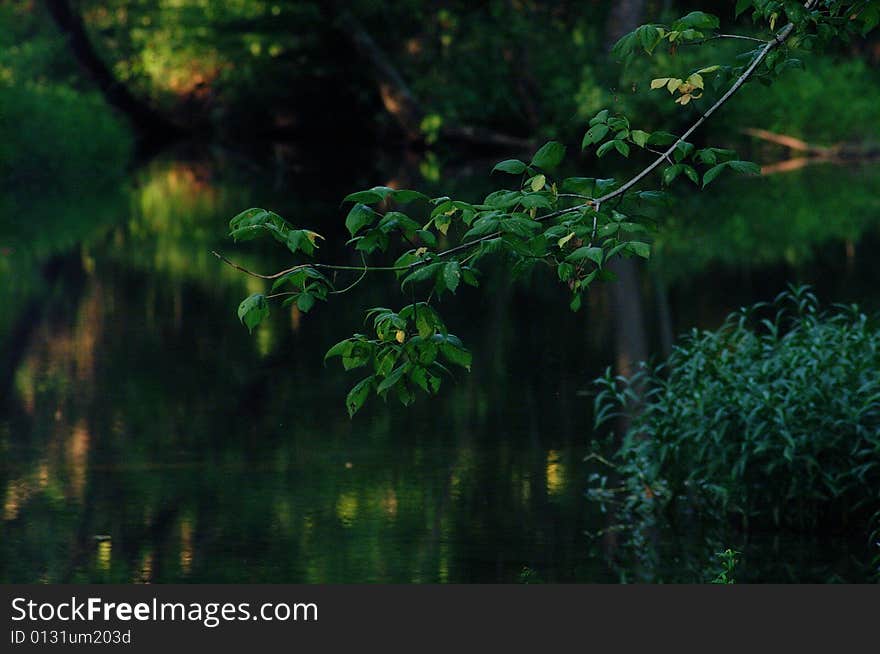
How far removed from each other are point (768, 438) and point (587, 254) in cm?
378

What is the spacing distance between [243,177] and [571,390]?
2500cm

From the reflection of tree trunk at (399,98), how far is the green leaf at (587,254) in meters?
37.7

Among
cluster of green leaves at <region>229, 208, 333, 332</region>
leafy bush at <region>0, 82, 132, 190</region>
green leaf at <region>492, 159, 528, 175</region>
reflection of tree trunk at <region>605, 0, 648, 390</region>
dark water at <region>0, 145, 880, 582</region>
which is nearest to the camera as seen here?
cluster of green leaves at <region>229, 208, 333, 332</region>

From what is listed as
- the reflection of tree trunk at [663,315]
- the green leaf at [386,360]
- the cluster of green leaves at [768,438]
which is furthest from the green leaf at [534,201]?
the reflection of tree trunk at [663,315]

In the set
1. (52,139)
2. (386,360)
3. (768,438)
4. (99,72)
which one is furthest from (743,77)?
(99,72)

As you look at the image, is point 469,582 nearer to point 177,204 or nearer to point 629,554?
point 629,554

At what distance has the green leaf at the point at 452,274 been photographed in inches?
190

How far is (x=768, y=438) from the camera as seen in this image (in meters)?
8.55

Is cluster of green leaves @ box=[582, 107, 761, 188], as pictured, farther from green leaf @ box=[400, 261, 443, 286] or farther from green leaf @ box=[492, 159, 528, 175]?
green leaf @ box=[400, 261, 443, 286]

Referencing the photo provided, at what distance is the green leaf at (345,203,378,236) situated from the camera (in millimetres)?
4984

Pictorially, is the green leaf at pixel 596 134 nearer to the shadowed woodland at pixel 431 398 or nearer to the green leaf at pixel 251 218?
the shadowed woodland at pixel 431 398

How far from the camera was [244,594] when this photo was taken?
7121mm

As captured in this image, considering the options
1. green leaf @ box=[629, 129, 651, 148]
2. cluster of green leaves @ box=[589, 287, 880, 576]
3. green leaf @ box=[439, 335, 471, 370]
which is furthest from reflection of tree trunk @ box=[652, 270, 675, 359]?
green leaf @ box=[629, 129, 651, 148]

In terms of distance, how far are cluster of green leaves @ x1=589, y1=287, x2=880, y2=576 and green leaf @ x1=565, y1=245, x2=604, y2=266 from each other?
347cm
